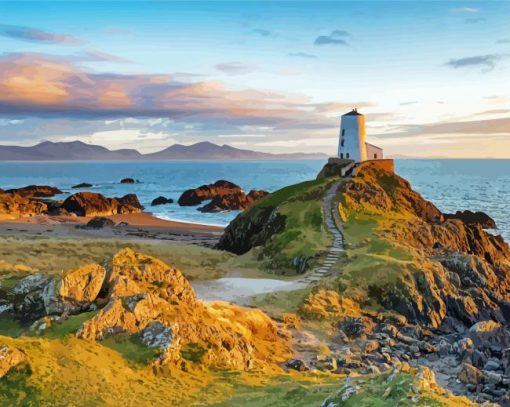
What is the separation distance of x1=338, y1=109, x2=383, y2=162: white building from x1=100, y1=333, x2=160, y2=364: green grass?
57595 mm

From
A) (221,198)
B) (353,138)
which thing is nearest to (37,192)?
(221,198)

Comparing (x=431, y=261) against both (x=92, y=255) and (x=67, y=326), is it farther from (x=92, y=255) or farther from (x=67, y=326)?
(x=67, y=326)

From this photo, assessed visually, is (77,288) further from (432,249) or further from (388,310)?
(432,249)

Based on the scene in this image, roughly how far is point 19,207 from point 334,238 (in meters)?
72.2

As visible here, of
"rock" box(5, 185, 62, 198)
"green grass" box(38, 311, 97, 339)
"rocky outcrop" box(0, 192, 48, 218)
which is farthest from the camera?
"rock" box(5, 185, 62, 198)

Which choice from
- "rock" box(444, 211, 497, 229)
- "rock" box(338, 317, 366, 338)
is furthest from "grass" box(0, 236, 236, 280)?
"rock" box(444, 211, 497, 229)

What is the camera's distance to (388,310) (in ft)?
113

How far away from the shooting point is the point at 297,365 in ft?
78.2

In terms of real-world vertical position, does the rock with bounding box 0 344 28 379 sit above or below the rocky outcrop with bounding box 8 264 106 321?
below

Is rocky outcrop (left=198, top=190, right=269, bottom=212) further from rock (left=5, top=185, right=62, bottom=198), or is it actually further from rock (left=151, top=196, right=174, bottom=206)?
rock (left=5, top=185, right=62, bottom=198)

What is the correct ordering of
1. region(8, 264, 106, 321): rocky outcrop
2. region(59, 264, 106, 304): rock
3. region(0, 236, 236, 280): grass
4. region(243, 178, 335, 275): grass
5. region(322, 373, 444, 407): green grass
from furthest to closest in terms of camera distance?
region(243, 178, 335, 275): grass, region(0, 236, 236, 280): grass, region(59, 264, 106, 304): rock, region(8, 264, 106, 321): rocky outcrop, region(322, 373, 444, 407): green grass

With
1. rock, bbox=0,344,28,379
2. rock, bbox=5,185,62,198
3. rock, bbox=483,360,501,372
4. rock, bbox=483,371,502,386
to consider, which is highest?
rock, bbox=5,185,62,198

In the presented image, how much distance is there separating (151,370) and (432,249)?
34.8 m

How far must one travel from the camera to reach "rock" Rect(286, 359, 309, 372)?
2358 cm
